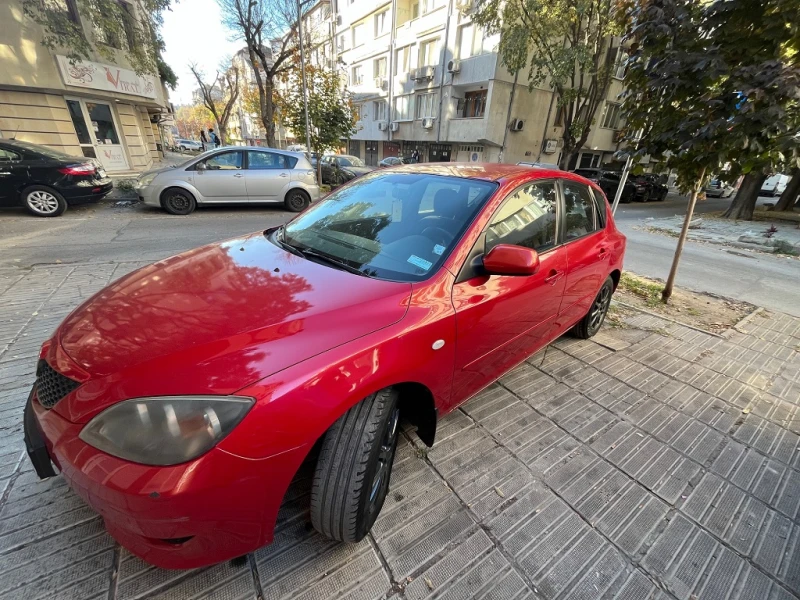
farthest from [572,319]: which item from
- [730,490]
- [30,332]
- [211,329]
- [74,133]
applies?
[74,133]

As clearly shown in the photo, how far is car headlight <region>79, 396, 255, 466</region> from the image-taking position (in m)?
1.14

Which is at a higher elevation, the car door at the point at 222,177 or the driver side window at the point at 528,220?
the driver side window at the point at 528,220

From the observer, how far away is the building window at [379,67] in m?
29.2

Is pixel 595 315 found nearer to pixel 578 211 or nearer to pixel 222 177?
pixel 578 211

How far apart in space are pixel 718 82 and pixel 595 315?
2.45 meters

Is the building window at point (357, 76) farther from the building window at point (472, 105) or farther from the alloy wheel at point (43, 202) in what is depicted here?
the alloy wheel at point (43, 202)

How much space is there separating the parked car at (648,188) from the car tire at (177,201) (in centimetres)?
1917

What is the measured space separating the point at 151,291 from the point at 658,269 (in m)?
7.85

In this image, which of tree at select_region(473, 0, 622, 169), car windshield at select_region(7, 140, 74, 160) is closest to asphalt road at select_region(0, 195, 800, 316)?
car windshield at select_region(7, 140, 74, 160)

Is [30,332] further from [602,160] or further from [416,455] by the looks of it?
[602,160]

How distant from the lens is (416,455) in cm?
220

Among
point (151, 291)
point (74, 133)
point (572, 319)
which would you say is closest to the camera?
point (151, 291)

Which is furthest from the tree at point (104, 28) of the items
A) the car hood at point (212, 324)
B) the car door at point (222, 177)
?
the car hood at point (212, 324)

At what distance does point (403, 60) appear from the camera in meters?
26.8
